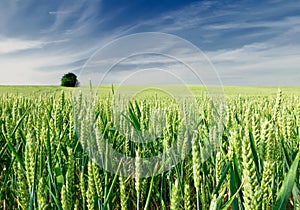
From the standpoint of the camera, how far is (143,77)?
2078 mm

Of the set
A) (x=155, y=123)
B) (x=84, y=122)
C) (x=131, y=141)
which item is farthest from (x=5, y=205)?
(x=155, y=123)

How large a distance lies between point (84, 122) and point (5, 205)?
481mm

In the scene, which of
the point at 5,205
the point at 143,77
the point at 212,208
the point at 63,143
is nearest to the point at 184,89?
the point at 143,77

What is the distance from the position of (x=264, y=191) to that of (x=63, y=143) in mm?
960

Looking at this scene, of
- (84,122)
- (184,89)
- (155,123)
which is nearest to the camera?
(84,122)

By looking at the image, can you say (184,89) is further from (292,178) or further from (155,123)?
(292,178)

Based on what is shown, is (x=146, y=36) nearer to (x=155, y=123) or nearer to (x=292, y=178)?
(x=155, y=123)

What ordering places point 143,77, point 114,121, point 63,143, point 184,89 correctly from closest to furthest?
1. point 63,143
2. point 114,121
3. point 184,89
4. point 143,77

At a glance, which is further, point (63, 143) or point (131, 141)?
point (131, 141)

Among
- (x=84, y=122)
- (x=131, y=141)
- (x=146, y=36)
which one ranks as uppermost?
(x=146, y=36)

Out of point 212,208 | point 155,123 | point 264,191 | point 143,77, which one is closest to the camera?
point 212,208

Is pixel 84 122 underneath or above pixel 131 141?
above

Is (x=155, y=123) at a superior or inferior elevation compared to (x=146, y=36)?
inferior

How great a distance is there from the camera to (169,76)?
2021 millimetres
